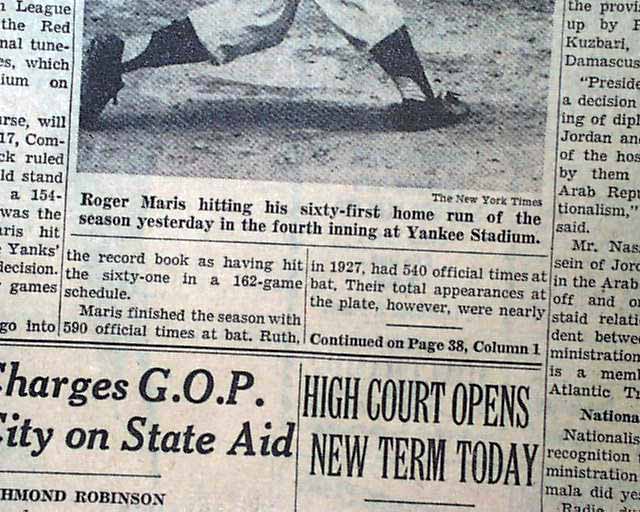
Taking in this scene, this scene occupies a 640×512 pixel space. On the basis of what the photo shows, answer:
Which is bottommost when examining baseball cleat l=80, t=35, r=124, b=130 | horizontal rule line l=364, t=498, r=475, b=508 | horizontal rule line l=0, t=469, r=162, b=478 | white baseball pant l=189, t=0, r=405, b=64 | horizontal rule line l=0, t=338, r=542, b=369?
horizontal rule line l=364, t=498, r=475, b=508

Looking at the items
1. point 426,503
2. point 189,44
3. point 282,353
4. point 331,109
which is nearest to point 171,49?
point 189,44

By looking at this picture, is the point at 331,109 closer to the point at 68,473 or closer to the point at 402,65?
the point at 402,65

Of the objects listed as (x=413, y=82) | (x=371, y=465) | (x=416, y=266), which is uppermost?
(x=413, y=82)

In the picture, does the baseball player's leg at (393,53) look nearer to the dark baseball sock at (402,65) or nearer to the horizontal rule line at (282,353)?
the dark baseball sock at (402,65)

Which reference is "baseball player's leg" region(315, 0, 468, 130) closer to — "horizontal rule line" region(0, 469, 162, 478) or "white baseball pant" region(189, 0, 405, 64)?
"white baseball pant" region(189, 0, 405, 64)

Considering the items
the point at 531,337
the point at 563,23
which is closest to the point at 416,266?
the point at 531,337

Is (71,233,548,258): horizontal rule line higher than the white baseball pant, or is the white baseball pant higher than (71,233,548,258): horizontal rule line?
the white baseball pant

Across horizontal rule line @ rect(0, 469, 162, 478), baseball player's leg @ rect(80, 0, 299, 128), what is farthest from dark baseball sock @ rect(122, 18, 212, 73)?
horizontal rule line @ rect(0, 469, 162, 478)

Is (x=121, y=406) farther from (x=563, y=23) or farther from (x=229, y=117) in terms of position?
(x=563, y=23)
